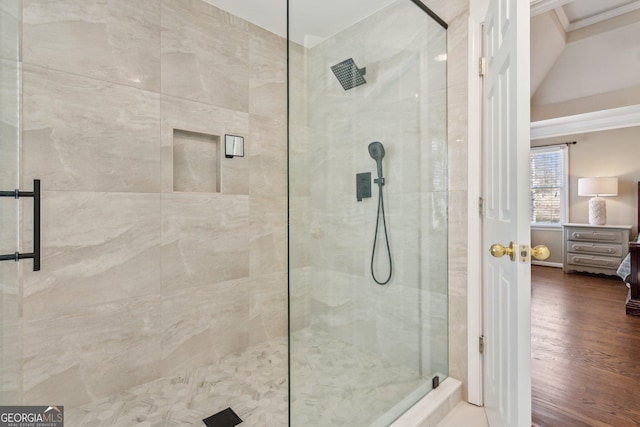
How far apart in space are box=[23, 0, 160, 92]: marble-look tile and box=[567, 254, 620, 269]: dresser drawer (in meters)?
5.97

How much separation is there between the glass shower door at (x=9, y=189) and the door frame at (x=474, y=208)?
214 centimetres

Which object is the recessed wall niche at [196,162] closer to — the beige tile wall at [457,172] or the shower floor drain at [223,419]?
the shower floor drain at [223,419]

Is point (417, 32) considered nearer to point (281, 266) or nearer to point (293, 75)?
point (293, 75)

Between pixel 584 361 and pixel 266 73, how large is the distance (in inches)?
122

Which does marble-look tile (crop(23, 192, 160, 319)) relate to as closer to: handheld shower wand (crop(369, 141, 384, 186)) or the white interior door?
handheld shower wand (crop(369, 141, 384, 186))

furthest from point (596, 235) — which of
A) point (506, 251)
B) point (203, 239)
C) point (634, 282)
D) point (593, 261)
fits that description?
point (203, 239)

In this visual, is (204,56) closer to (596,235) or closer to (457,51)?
(457,51)

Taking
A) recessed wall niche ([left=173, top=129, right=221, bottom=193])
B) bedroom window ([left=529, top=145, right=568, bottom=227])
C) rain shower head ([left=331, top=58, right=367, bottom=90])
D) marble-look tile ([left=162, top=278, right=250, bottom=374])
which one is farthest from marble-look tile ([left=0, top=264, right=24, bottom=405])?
bedroom window ([left=529, top=145, right=568, bottom=227])

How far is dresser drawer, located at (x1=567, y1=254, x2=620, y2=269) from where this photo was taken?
4.65 meters

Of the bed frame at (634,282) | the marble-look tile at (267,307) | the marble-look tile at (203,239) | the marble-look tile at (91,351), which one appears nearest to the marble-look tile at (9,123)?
the marble-look tile at (91,351)

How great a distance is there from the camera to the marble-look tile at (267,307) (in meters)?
2.47

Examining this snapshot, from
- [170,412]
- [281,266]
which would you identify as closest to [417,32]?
[281,266]

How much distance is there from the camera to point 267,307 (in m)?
2.55

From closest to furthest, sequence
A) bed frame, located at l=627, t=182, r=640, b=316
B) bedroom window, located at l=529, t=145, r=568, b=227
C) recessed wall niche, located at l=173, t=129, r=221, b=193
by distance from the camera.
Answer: recessed wall niche, located at l=173, t=129, r=221, b=193 → bed frame, located at l=627, t=182, r=640, b=316 → bedroom window, located at l=529, t=145, r=568, b=227
